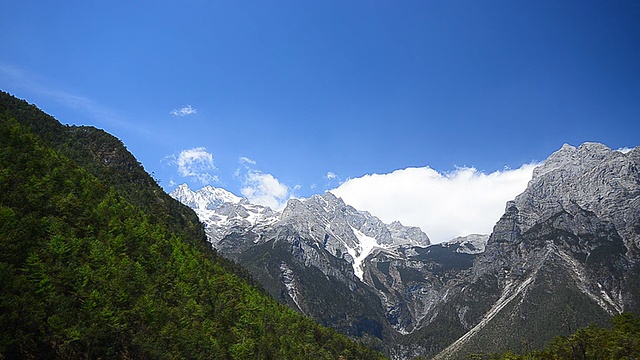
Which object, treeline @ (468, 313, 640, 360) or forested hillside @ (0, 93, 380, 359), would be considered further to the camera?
treeline @ (468, 313, 640, 360)

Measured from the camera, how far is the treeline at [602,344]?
103 metres

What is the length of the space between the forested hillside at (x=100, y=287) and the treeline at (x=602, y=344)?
73.7 m

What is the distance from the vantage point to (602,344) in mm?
112750

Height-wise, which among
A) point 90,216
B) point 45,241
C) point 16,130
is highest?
point 16,130

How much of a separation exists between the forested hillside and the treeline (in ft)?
242

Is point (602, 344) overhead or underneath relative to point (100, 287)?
underneath

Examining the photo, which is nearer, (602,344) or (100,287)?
(100,287)

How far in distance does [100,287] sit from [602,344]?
124721 millimetres

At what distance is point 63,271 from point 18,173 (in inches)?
1277

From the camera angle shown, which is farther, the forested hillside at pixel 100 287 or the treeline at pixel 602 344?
the treeline at pixel 602 344

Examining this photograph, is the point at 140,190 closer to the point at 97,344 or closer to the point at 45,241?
the point at 45,241

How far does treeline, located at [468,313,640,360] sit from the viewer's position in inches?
→ 4038

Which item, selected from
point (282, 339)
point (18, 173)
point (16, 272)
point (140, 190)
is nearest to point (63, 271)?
point (16, 272)

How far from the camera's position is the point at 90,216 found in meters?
99.4
